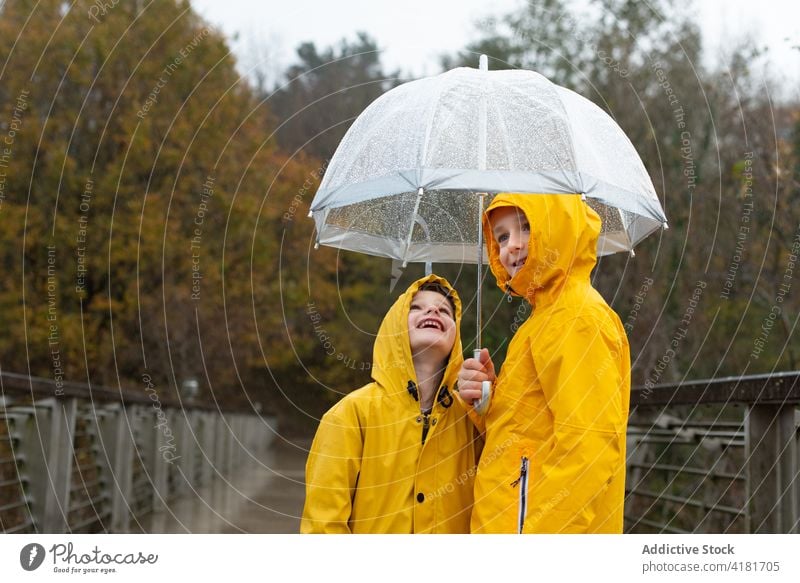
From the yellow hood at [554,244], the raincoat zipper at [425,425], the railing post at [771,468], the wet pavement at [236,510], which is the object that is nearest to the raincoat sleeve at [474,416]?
the raincoat zipper at [425,425]

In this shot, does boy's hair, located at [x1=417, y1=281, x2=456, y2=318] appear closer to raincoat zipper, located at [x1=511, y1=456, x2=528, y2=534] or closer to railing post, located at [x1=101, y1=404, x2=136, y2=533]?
raincoat zipper, located at [x1=511, y1=456, x2=528, y2=534]

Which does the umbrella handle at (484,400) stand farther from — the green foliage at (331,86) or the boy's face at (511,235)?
the green foliage at (331,86)

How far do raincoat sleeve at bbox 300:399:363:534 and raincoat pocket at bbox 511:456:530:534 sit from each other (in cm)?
51

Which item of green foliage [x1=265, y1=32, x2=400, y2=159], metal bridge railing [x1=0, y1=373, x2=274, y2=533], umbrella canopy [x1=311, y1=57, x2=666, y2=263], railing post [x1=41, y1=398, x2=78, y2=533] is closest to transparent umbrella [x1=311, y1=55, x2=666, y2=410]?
umbrella canopy [x1=311, y1=57, x2=666, y2=263]

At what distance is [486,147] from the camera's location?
337cm

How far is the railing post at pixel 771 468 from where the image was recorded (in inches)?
146

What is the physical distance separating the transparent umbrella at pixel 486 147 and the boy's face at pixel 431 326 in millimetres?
200

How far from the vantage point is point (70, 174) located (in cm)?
1492

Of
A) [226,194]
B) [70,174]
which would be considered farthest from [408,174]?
[226,194]

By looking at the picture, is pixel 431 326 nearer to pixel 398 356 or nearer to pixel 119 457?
pixel 398 356

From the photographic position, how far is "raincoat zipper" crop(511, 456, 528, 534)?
3115 millimetres

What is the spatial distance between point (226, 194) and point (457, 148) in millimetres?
13458

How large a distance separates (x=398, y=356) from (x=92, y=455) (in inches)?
220
